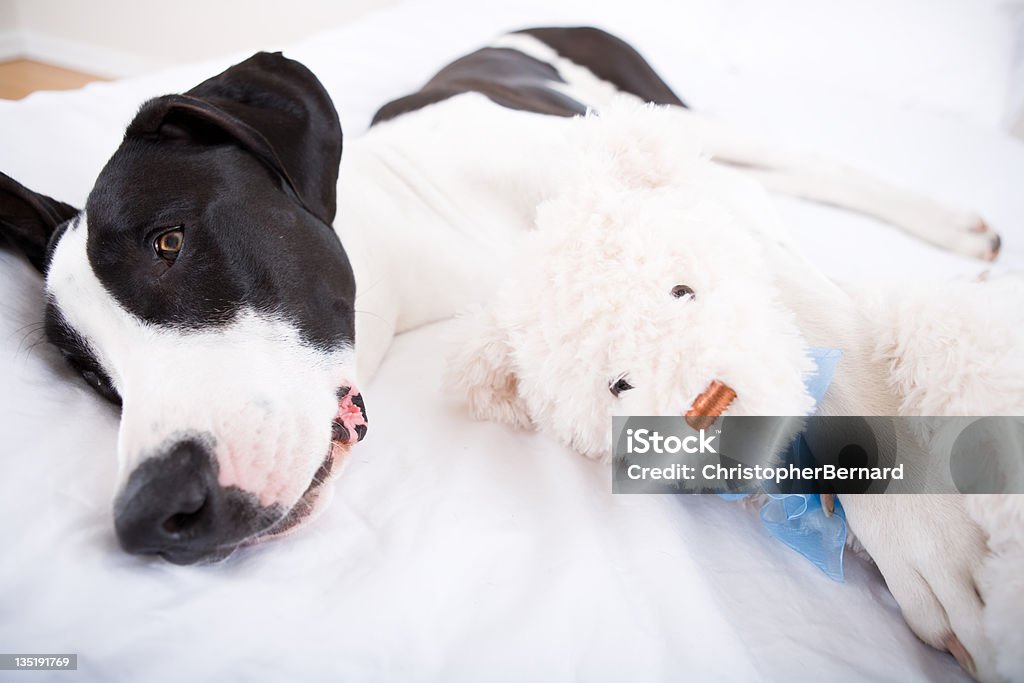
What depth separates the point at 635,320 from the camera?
0.78m

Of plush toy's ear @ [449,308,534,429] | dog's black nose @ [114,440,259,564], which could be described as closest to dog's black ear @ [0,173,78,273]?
dog's black nose @ [114,440,259,564]

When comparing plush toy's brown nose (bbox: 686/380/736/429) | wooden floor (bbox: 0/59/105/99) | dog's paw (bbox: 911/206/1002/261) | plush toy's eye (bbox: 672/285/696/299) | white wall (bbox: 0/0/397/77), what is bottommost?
Result: wooden floor (bbox: 0/59/105/99)

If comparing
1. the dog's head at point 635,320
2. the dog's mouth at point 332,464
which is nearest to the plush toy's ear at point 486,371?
the dog's head at point 635,320

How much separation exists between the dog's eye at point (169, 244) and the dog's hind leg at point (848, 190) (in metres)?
1.43

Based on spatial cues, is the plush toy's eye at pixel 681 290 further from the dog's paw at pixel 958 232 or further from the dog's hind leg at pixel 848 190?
the dog's paw at pixel 958 232

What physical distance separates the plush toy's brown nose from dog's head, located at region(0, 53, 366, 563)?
486 mm

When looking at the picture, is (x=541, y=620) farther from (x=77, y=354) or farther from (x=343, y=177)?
(x=343, y=177)

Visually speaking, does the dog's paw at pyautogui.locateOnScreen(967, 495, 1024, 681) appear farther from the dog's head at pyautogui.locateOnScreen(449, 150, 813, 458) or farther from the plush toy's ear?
the plush toy's ear

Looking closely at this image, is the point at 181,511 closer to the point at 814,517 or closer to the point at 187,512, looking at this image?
the point at 187,512

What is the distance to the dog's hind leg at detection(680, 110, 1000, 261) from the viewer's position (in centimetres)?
190

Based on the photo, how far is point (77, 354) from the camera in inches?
37.9

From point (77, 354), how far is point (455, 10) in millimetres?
2765

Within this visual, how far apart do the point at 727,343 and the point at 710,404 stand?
71 mm

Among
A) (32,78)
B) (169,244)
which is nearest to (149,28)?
(32,78)
